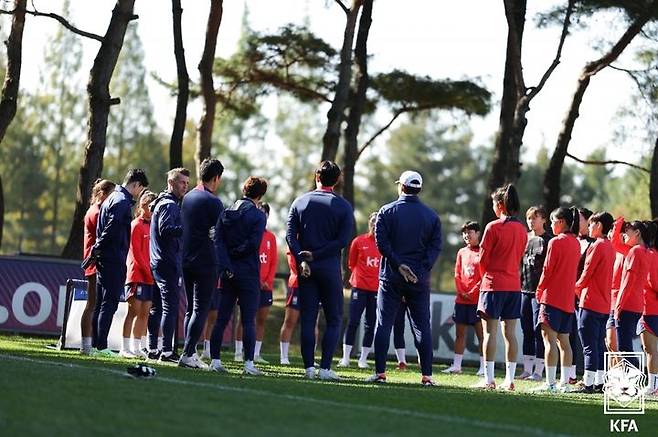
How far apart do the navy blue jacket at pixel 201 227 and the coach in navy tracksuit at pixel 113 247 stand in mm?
1225

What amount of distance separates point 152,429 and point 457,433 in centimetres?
214

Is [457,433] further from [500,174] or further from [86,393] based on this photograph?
[500,174]

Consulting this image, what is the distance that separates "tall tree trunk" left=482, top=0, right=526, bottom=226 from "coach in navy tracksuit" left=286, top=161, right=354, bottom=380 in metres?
14.6

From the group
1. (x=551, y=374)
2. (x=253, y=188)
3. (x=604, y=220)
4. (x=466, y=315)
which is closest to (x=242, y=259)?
(x=253, y=188)

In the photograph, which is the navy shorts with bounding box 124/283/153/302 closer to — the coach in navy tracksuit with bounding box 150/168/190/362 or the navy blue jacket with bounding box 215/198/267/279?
the coach in navy tracksuit with bounding box 150/168/190/362

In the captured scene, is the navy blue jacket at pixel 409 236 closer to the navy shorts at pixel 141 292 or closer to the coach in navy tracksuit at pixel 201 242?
the coach in navy tracksuit at pixel 201 242

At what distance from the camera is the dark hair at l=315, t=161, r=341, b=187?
13266 millimetres

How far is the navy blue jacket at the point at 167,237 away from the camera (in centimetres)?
1412

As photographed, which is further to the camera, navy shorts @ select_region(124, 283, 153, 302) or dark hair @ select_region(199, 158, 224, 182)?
navy shorts @ select_region(124, 283, 153, 302)

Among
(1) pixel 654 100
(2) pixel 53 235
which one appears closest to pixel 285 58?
(1) pixel 654 100

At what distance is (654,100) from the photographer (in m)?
29.3

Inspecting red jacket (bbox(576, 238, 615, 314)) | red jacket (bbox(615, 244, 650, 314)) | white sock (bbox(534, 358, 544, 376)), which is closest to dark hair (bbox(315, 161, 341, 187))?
red jacket (bbox(576, 238, 615, 314))

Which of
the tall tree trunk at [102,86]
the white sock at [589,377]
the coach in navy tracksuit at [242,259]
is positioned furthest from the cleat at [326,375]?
the tall tree trunk at [102,86]

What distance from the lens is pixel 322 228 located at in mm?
13211
